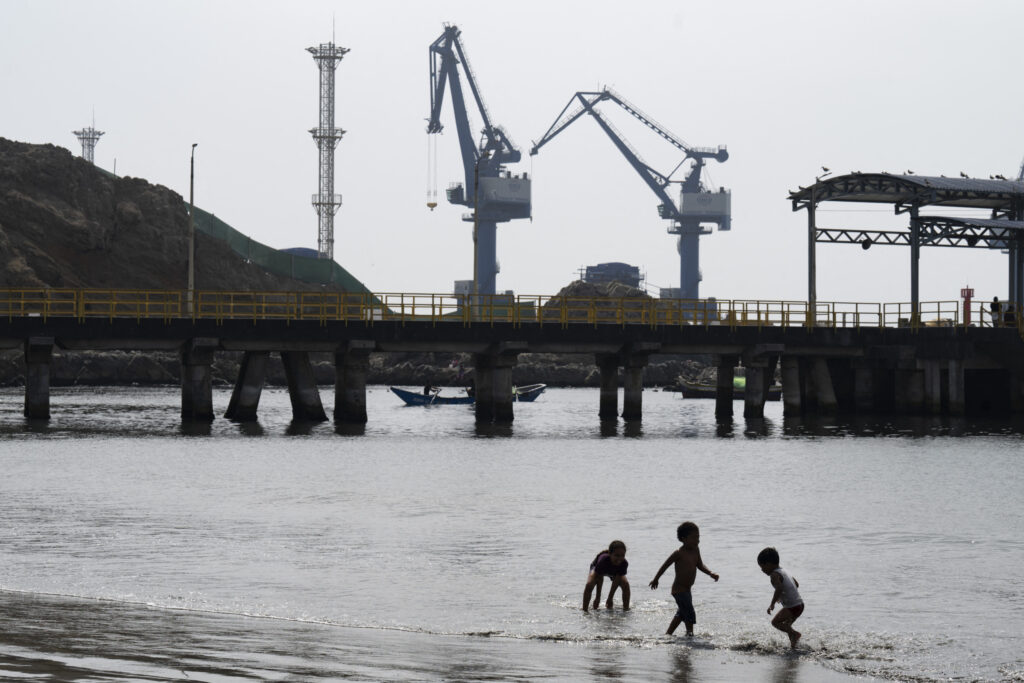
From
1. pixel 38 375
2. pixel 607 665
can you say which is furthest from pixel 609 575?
pixel 38 375

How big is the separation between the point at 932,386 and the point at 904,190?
9.52 m

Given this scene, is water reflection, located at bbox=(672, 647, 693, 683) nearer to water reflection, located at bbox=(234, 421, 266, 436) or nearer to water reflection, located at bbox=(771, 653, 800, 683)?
water reflection, located at bbox=(771, 653, 800, 683)

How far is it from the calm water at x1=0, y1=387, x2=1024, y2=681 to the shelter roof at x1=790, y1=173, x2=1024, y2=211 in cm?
1722

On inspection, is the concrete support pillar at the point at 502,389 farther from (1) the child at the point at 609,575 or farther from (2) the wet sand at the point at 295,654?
(2) the wet sand at the point at 295,654

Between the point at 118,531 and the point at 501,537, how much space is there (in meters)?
7.76

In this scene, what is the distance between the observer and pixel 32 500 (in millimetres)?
32875

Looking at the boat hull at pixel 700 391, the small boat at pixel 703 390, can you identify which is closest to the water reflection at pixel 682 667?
the small boat at pixel 703 390

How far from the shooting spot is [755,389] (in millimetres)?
67688

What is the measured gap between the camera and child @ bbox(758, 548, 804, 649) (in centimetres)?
1747

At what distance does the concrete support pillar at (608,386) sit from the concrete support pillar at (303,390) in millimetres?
13381

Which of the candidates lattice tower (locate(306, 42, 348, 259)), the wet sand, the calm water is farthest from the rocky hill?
the wet sand

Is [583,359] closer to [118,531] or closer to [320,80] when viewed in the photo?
[320,80]

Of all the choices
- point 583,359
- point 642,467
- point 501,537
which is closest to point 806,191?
point 642,467

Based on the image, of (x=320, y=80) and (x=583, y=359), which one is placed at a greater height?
(x=320, y=80)
